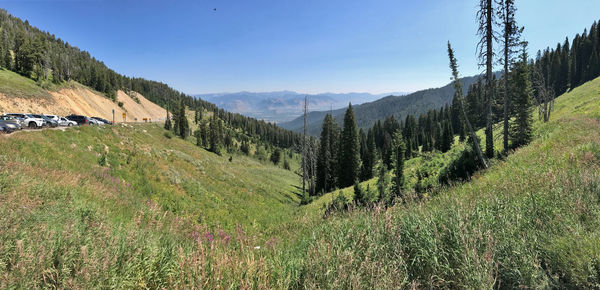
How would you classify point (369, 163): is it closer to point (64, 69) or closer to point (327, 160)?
point (327, 160)

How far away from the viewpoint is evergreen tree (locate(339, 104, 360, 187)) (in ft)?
149

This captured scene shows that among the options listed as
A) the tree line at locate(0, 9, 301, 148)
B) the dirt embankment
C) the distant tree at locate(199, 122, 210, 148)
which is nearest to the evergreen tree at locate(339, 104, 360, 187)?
the tree line at locate(0, 9, 301, 148)

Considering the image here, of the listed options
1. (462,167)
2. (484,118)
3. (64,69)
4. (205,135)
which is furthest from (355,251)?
(64,69)

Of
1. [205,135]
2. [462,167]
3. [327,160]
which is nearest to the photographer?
[462,167]

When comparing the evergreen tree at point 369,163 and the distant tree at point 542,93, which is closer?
the distant tree at point 542,93

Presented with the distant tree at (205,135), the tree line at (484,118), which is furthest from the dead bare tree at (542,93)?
the distant tree at (205,135)

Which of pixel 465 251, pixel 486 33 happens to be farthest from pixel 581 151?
pixel 486 33

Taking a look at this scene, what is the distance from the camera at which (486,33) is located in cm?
1501

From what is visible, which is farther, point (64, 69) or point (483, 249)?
point (64, 69)

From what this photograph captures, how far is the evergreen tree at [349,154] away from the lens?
45.3m

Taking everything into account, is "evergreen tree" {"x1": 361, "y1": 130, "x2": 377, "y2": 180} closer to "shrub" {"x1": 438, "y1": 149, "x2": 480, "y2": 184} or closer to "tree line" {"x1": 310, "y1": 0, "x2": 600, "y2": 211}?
"tree line" {"x1": 310, "y1": 0, "x2": 600, "y2": 211}

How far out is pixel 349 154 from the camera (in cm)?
4591

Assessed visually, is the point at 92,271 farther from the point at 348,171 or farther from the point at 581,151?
the point at 348,171

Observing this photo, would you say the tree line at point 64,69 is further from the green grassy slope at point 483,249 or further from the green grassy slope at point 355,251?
the green grassy slope at point 483,249
